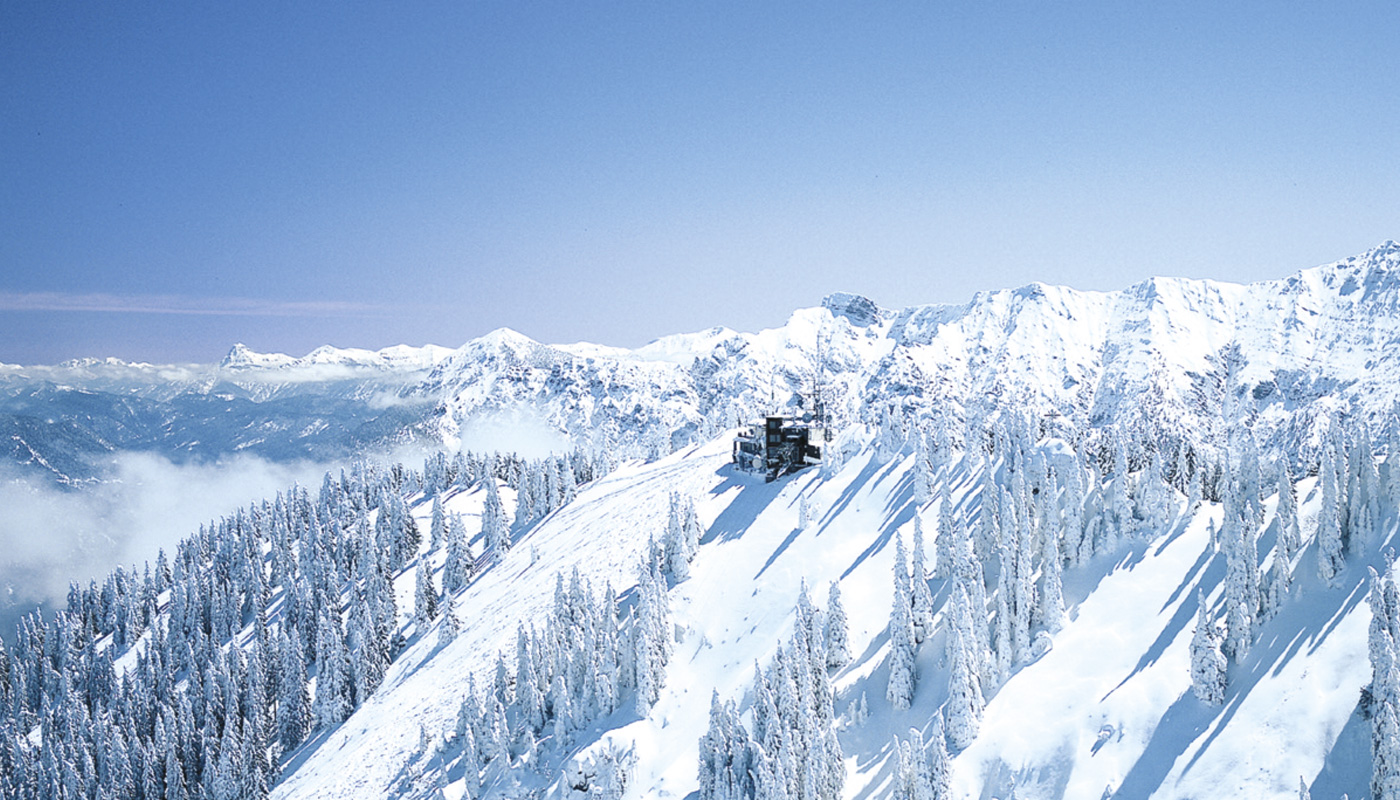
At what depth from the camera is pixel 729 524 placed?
7938cm

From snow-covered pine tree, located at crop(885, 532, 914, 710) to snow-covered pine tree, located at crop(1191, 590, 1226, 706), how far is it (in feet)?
52.8

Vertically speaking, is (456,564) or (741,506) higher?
(741,506)

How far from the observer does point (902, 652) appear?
47594mm

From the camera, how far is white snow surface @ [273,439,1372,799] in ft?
111

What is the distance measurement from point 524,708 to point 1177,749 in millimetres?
48384

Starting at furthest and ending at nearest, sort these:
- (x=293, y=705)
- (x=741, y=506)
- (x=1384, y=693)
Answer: (x=293, y=705)
(x=741, y=506)
(x=1384, y=693)

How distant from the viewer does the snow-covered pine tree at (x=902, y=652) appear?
4709cm

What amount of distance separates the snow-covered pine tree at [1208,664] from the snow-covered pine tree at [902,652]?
16098 mm

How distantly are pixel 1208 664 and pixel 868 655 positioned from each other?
22.3 m

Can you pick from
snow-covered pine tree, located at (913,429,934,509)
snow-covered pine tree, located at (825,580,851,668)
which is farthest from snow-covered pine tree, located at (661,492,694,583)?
snow-covered pine tree, located at (913,429,934,509)

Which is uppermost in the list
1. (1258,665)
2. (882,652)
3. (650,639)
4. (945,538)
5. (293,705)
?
(945,538)

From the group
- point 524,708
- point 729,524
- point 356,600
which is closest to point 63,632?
point 356,600

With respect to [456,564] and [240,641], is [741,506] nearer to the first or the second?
[456,564]

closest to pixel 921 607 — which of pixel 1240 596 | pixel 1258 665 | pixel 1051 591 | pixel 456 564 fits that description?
pixel 1051 591
